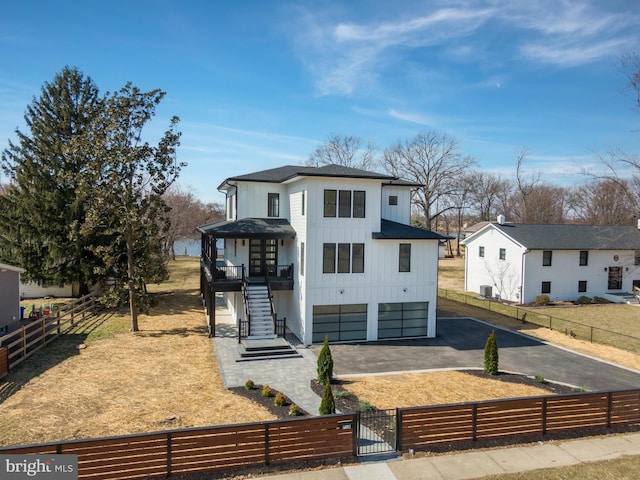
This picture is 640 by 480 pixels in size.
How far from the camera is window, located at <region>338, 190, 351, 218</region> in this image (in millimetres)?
19281

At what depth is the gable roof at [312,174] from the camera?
18750mm

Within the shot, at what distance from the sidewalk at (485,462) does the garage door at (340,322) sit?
10428mm

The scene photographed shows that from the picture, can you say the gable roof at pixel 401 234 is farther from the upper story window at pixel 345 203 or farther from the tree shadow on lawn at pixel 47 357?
the tree shadow on lawn at pixel 47 357

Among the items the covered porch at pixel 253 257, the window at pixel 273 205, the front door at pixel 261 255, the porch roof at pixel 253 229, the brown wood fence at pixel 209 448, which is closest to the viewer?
the brown wood fence at pixel 209 448

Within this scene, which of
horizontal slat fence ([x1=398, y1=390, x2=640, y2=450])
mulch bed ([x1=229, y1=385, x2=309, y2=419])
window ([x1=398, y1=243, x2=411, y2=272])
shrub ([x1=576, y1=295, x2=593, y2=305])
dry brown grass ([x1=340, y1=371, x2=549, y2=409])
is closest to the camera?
horizontal slat fence ([x1=398, y1=390, x2=640, y2=450])

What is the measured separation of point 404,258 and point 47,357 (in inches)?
619

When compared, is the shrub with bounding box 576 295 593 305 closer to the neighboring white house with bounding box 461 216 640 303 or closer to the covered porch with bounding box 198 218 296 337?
the neighboring white house with bounding box 461 216 640 303

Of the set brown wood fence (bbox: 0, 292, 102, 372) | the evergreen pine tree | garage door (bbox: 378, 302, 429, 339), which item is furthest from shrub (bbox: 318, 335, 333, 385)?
the evergreen pine tree

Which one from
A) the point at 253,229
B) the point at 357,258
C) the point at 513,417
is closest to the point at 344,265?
the point at 357,258

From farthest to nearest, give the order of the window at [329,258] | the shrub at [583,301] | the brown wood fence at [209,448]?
the shrub at [583,301] < the window at [329,258] < the brown wood fence at [209,448]

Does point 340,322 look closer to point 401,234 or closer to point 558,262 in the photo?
point 401,234

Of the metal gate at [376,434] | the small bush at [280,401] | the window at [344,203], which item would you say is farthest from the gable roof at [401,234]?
the metal gate at [376,434]

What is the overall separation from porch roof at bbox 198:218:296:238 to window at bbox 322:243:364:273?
2.39 m

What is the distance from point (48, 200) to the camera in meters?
25.7
